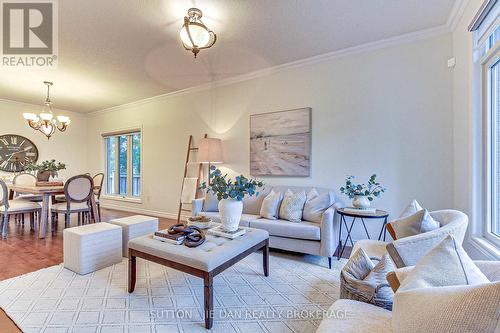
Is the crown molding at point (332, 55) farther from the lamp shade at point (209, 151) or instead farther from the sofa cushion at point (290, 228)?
the sofa cushion at point (290, 228)

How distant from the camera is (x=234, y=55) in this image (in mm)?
3449

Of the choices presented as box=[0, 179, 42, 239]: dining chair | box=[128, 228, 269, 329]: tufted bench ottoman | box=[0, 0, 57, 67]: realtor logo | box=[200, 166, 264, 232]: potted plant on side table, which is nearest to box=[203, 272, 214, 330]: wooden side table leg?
box=[128, 228, 269, 329]: tufted bench ottoman

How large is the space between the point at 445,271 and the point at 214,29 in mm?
2964

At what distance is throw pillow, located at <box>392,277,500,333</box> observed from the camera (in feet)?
1.97

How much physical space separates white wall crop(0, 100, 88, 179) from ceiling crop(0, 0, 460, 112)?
5.55 ft

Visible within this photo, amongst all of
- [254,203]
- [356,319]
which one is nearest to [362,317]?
[356,319]

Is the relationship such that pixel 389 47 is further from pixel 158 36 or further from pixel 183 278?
pixel 183 278

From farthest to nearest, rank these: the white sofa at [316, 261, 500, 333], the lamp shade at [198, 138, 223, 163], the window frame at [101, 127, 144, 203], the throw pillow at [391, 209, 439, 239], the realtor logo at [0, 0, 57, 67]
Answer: the window frame at [101, 127, 144, 203] → the lamp shade at [198, 138, 223, 163] → the realtor logo at [0, 0, 57, 67] → the throw pillow at [391, 209, 439, 239] → the white sofa at [316, 261, 500, 333]

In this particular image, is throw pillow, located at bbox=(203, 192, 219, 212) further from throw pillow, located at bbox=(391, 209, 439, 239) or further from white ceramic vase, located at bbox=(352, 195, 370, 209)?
throw pillow, located at bbox=(391, 209, 439, 239)

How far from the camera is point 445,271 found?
0.85m

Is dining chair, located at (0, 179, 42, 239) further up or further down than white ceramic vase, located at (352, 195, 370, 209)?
further down

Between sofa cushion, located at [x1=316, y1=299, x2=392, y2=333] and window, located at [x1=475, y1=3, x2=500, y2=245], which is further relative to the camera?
window, located at [x1=475, y1=3, x2=500, y2=245]

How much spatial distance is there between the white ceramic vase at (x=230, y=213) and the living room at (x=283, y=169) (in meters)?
0.02

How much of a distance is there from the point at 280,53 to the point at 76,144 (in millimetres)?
6425
